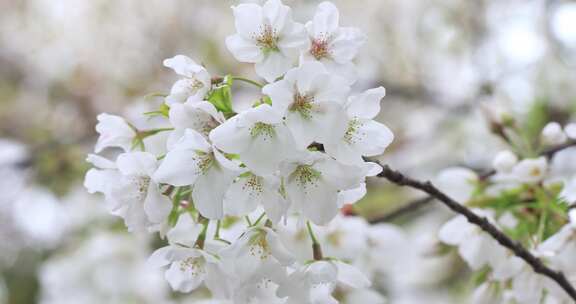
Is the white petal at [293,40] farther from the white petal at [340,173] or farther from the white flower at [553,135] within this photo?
the white flower at [553,135]

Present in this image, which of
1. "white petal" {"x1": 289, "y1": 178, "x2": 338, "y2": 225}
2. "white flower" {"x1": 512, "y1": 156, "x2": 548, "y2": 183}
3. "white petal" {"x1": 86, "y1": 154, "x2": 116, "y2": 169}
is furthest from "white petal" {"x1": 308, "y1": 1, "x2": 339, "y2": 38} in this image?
"white flower" {"x1": 512, "y1": 156, "x2": 548, "y2": 183}

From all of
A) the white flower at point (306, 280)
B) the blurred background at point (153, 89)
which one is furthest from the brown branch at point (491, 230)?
the blurred background at point (153, 89)

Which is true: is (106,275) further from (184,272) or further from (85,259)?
(184,272)

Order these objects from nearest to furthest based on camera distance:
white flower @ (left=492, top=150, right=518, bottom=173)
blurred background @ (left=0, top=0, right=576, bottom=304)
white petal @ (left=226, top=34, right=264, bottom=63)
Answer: white petal @ (left=226, top=34, right=264, bottom=63) → white flower @ (left=492, top=150, right=518, bottom=173) → blurred background @ (left=0, top=0, right=576, bottom=304)

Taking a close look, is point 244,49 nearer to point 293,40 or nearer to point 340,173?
point 293,40

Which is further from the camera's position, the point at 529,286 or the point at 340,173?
the point at 529,286

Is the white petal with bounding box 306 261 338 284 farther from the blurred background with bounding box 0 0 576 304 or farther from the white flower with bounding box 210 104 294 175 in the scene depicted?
the blurred background with bounding box 0 0 576 304

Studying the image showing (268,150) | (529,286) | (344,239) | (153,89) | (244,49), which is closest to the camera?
(268,150)

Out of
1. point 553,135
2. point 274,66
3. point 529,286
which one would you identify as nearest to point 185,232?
point 274,66
